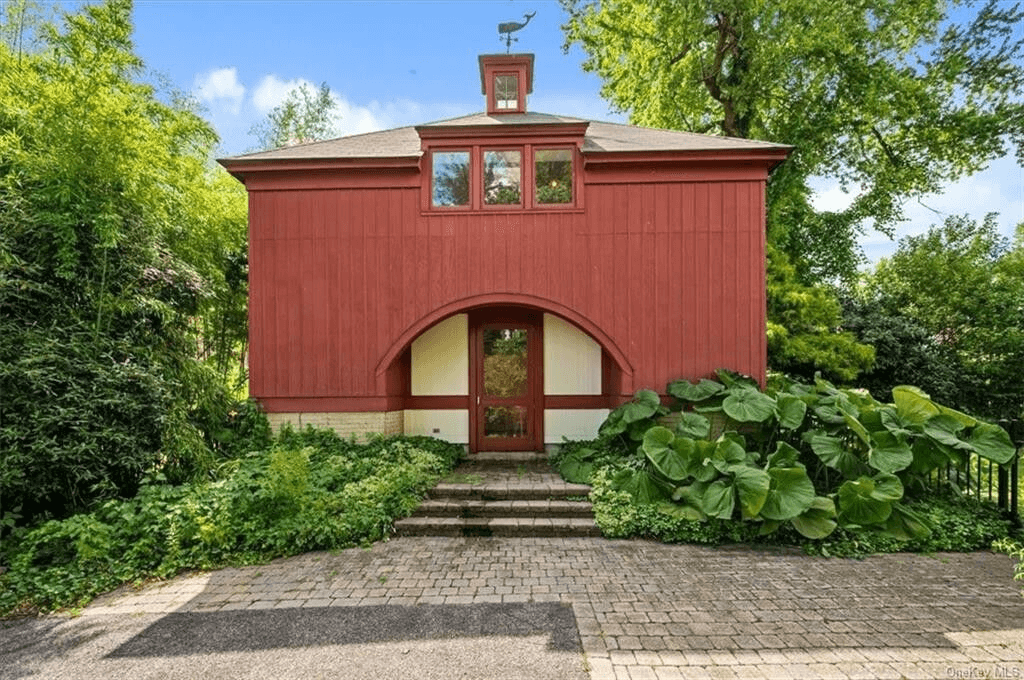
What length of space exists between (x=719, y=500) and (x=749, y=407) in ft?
4.63

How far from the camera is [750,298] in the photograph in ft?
21.6

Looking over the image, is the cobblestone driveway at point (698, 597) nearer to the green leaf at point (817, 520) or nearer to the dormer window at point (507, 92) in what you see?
the green leaf at point (817, 520)

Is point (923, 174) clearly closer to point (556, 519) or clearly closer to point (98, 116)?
point (556, 519)

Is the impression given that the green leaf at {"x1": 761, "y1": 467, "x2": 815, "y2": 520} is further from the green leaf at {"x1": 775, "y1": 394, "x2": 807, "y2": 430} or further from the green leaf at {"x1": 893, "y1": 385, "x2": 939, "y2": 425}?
the green leaf at {"x1": 893, "y1": 385, "x2": 939, "y2": 425}

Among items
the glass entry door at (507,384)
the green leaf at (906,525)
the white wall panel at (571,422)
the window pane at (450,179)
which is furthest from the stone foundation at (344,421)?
the green leaf at (906,525)

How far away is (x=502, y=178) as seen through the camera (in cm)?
675

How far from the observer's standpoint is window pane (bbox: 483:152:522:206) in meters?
6.73

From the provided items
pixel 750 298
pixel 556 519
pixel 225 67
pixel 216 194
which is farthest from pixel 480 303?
pixel 225 67

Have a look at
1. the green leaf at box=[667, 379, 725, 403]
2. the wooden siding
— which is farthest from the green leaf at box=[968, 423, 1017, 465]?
the green leaf at box=[667, 379, 725, 403]

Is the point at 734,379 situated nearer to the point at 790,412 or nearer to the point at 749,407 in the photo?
the point at 749,407

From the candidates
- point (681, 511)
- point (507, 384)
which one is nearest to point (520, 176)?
point (507, 384)

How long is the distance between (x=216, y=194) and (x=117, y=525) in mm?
5313

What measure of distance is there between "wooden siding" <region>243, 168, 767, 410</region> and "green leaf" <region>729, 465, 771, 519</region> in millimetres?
2042

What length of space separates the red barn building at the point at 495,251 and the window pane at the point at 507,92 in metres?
1.06
